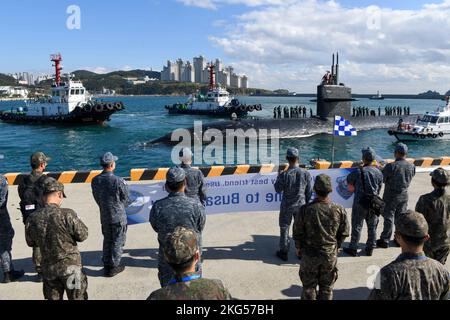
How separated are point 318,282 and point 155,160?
24.0 meters

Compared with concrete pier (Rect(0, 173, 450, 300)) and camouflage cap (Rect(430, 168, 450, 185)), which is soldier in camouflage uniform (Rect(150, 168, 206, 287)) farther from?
camouflage cap (Rect(430, 168, 450, 185))

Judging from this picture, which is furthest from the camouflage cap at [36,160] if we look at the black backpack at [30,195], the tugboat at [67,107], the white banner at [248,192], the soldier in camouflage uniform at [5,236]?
the tugboat at [67,107]

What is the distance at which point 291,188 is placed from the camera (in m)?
6.60

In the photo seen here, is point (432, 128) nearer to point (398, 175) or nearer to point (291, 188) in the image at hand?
point (398, 175)

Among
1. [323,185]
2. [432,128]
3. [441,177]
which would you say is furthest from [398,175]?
[432,128]

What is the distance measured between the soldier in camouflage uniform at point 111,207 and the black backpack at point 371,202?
4148 mm

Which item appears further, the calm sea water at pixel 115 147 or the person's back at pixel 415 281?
the calm sea water at pixel 115 147

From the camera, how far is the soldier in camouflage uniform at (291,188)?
258 inches

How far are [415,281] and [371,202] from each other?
3861 millimetres

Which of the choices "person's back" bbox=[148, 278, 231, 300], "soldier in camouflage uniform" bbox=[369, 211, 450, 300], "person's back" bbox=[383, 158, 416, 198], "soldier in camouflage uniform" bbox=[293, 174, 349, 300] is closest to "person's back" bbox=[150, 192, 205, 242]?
"soldier in camouflage uniform" bbox=[293, 174, 349, 300]

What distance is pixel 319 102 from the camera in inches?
1558

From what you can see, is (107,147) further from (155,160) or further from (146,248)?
(146,248)

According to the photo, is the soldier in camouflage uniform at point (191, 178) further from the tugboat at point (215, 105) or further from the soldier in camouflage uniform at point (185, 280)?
the tugboat at point (215, 105)
